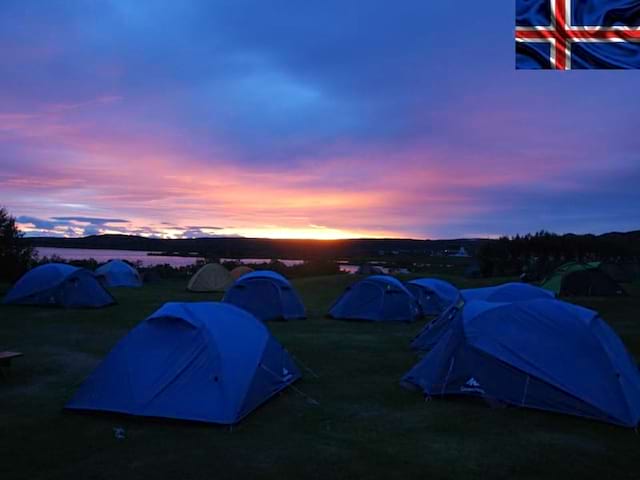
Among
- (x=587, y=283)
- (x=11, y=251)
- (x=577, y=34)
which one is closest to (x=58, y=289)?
(x=11, y=251)

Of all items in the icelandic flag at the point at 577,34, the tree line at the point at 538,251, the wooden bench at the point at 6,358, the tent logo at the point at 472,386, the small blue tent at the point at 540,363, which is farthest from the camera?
the tree line at the point at 538,251

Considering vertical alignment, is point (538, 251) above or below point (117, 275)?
above

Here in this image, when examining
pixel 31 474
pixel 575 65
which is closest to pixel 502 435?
pixel 575 65

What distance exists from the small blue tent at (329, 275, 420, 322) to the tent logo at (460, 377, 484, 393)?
976 cm

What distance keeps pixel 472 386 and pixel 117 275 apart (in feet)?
92.4

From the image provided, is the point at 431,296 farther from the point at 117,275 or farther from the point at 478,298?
the point at 117,275

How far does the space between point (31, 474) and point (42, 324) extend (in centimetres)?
1242

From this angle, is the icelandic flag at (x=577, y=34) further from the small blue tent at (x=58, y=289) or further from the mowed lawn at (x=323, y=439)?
the small blue tent at (x=58, y=289)

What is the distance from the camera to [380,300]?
18641mm

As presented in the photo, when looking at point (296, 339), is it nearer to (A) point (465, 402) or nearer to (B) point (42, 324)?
(A) point (465, 402)

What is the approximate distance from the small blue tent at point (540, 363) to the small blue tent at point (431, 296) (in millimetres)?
11686

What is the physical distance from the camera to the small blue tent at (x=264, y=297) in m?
18.6

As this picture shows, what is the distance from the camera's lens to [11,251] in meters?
25.8

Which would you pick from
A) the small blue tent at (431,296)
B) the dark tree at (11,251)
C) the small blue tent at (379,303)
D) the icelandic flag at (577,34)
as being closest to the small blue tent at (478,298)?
the small blue tent at (379,303)
